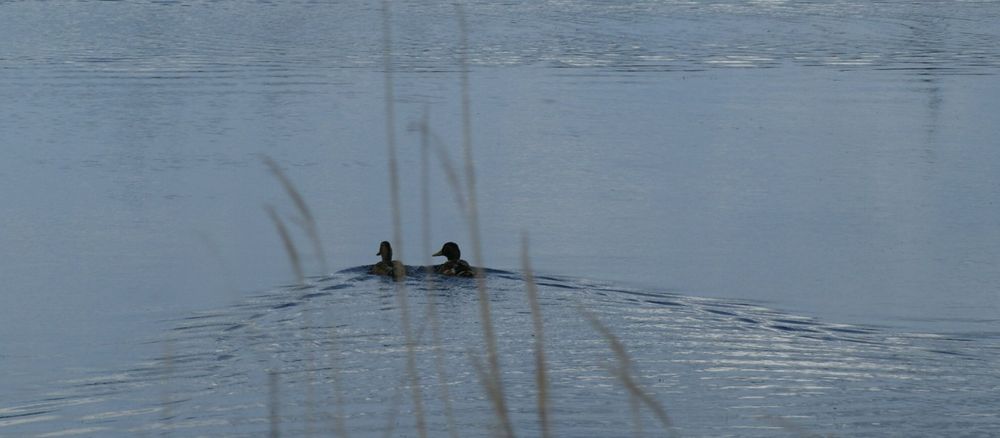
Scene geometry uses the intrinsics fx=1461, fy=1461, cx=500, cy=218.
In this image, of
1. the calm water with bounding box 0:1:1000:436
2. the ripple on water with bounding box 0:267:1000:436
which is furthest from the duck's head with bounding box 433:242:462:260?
the ripple on water with bounding box 0:267:1000:436

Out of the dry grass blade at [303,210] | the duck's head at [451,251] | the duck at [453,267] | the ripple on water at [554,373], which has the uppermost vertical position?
the dry grass blade at [303,210]

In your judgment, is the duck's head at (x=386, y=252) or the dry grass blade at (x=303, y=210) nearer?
the dry grass blade at (x=303, y=210)

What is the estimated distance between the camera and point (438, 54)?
57.7ft

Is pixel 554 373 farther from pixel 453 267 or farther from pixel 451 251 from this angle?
pixel 451 251

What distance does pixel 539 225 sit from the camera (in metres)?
8.77

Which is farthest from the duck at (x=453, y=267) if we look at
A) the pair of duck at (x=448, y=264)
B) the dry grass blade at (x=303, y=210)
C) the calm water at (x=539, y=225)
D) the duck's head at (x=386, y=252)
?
the dry grass blade at (x=303, y=210)

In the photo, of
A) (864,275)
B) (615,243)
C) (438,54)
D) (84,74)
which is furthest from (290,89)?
(864,275)

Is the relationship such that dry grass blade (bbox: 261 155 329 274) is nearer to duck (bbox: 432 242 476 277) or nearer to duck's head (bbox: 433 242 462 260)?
duck (bbox: 432 242 476 277)

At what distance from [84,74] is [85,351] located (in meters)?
9.45

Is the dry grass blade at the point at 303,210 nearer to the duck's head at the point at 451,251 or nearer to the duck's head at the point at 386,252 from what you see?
the duck's head at the point at 386,252

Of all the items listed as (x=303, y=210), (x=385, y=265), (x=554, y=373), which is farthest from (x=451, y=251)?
(x=303, y=210)

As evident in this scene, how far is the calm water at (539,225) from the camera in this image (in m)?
5.70

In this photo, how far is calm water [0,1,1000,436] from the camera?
18.7ft

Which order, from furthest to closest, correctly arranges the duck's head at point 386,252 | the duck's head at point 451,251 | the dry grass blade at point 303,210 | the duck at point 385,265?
the duck's head at point 451,251
the duck's head at point 386,252
the duck at point 385,265
the dry grass blade at point 303,210
